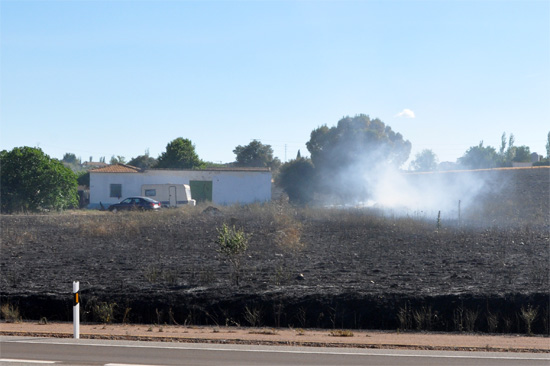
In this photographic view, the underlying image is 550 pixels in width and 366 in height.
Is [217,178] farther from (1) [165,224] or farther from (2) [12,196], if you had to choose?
(1) [165,224]

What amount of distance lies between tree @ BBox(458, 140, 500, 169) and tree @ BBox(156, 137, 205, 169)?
4017 centimetres

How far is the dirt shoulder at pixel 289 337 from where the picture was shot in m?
11.0

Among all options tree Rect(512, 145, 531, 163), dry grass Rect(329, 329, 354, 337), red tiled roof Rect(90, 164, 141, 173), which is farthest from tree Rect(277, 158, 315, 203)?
dry grass Rect(329, 329, 354, 337)

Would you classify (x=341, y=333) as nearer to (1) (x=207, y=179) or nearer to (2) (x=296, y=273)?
(2) (x=296, y=273)

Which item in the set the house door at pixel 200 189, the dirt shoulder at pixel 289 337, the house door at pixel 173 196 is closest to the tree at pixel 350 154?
the house door at pixel 200 189

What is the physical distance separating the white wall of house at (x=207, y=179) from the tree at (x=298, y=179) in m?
8.95

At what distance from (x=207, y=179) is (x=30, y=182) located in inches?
615

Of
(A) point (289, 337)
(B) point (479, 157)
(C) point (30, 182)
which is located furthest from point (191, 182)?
(B) point (479, 157)

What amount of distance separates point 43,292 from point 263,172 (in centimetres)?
3990

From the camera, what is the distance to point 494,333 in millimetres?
13109

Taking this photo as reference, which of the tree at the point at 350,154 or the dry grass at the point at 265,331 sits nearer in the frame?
the dry grass at the point at 265,331

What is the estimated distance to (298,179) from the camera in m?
63.8

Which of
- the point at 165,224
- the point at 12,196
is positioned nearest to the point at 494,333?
the point at 165,224

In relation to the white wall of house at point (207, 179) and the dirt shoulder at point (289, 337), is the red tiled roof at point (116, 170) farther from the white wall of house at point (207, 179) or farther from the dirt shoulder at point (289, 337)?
the dirt shoulder at point (289, 337)
